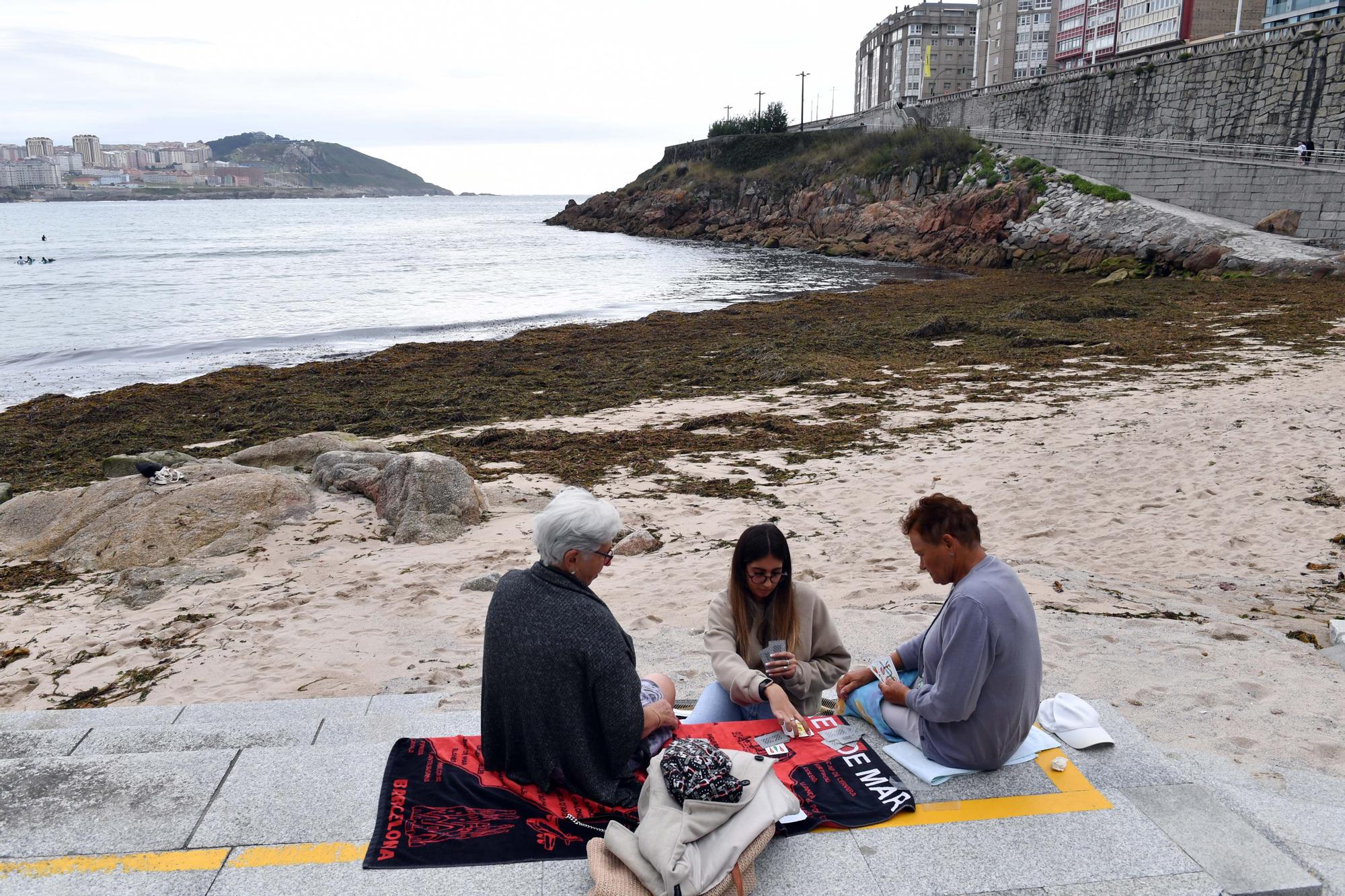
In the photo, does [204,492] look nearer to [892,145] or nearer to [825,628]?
[825,628]

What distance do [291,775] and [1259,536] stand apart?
6827mm

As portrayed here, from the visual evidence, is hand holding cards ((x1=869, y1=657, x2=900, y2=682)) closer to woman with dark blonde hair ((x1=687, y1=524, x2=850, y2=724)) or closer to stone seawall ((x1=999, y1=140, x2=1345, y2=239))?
woman with dark blonde hair ((x1=687, y1=524, x2=850, y2=724))

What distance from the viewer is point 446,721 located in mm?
3787

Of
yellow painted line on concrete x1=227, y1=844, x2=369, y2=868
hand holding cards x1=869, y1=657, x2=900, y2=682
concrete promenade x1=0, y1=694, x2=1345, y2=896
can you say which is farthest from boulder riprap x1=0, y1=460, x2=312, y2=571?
hand holding cards x1=869, y1=657, x2=900, y2=682

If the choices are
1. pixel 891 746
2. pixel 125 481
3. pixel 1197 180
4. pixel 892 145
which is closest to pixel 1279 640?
pixel 891 746

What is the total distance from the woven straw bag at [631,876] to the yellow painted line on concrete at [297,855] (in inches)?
29.4

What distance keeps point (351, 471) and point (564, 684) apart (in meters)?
6.44

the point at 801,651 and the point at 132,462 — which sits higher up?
the point at 801,651

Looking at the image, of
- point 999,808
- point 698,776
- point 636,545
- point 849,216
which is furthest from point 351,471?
point 849,216

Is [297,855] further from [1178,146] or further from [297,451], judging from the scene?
[1178,146]

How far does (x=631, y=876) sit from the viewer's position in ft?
8.55

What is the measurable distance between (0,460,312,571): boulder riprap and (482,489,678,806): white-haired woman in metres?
5.32

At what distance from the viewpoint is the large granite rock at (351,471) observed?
27.9ft

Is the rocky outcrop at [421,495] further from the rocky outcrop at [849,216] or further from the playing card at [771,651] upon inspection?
the rocky outcrop at [849,216]
